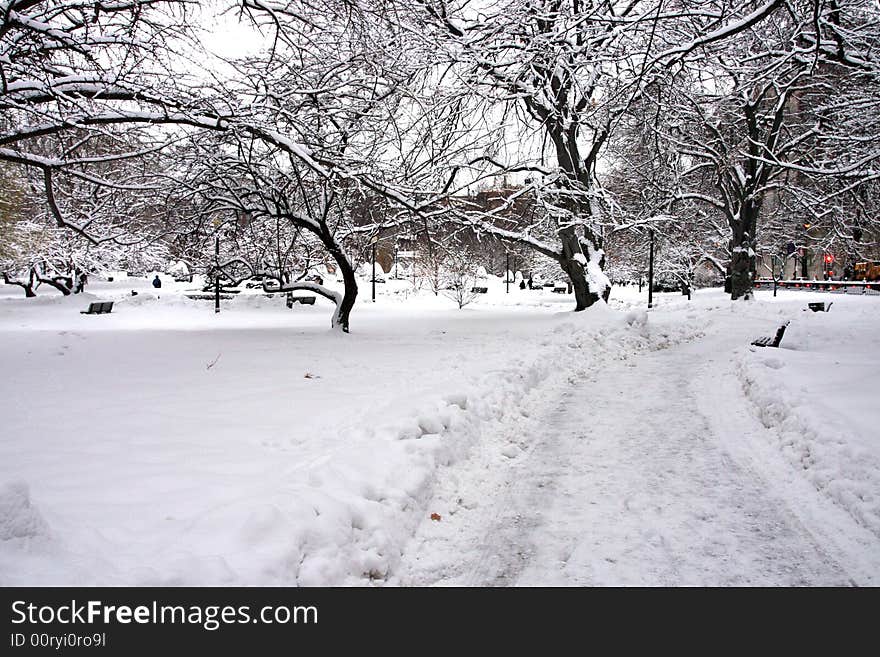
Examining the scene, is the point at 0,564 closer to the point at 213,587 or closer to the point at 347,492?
the point at 213,587

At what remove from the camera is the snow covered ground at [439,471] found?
3330mm

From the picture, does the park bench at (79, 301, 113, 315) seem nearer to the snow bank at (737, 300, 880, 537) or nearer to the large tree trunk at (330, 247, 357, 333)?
the large tree trunk at (330, 247, 357, 333)

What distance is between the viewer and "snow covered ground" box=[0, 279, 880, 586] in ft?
10.9

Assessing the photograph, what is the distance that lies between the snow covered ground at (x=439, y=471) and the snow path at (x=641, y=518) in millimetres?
19

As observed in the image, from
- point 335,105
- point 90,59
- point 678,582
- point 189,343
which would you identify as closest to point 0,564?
point 678,582

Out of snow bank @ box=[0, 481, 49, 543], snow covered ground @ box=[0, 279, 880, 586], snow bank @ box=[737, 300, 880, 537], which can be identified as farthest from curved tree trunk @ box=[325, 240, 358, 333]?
snow bank @ box=[0, 481, 49, 543]

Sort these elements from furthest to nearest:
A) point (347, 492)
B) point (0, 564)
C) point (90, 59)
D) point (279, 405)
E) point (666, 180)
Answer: point (666, 180)
point (90, 59)
point (279, 405)
point (347, 492)
point (0, 564)

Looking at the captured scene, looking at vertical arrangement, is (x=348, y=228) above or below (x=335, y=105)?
below

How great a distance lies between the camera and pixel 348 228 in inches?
669

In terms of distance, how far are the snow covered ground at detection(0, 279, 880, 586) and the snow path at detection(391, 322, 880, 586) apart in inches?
0.7

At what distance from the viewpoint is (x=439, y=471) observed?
16.4 feet

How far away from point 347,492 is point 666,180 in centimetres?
2403

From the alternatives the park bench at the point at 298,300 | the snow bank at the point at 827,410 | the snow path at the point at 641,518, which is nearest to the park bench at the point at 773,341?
the snow bank at the point at 827,410

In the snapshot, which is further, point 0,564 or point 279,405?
point 279,405
